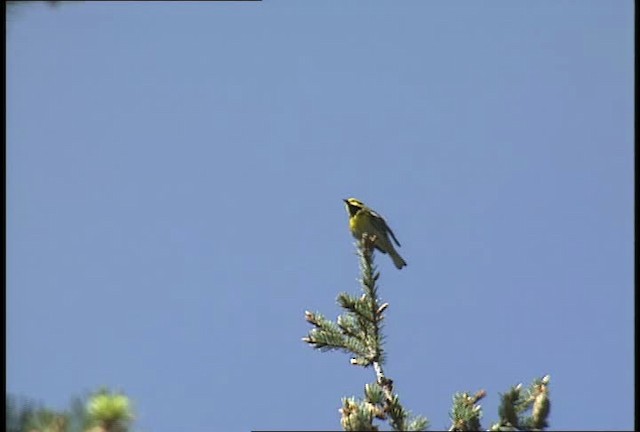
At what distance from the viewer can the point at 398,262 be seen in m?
8.84

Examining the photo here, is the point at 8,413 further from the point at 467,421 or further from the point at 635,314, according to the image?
the point at 635,314

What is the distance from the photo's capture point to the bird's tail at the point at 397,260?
8.74 meters

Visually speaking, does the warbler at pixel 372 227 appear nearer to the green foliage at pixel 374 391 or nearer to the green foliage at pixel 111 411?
the green foliage at pixel 374 391

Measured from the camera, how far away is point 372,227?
8453 millimetres

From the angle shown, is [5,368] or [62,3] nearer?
[5,368]

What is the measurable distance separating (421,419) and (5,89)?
9.72 feet

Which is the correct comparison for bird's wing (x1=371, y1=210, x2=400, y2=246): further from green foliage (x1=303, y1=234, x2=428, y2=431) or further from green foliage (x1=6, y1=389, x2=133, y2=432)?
green foliage (x1=6, y1=389, x2=133, y2=432)

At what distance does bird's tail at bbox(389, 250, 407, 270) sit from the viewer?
8.74 m

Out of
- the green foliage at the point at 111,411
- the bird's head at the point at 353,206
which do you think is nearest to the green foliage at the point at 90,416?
the green foliage at the point at 111,411

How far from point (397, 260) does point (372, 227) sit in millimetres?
622

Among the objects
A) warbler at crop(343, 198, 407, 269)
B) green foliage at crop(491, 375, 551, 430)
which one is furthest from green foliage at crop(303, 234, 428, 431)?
warbler at crop(343, 198, 407, 269)

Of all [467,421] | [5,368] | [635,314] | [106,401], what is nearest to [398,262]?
[635,314]

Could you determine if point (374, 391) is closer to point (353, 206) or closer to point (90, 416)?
point (90, 416)

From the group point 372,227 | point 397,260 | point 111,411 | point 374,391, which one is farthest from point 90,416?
point 397,260
